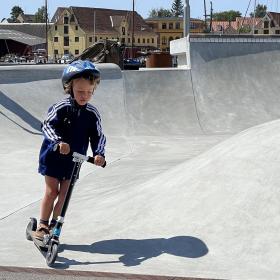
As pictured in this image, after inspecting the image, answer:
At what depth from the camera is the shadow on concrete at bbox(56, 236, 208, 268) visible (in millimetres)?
4941

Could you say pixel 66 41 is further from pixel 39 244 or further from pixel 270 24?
pixel 39 244

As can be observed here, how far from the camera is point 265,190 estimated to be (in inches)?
214

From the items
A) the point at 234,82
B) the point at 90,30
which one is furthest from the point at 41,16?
the point at 234,82

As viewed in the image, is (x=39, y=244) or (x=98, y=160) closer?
(x=98, y=160)

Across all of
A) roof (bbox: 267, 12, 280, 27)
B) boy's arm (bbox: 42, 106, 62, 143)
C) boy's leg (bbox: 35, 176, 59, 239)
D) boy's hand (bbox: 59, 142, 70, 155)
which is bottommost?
boy's leg (bbox: 35, 176, 59, 239)

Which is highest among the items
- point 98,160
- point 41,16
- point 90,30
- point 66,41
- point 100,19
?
point 41,16

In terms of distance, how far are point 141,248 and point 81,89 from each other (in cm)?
139

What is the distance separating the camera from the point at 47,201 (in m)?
5.18

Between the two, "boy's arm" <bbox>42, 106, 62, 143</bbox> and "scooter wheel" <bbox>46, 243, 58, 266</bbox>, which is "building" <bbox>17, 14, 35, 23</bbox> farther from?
"scooter wheel" <bbox>46, 243, 58, 266</bbox>

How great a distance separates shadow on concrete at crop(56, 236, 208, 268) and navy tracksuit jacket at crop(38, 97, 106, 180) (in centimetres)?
66

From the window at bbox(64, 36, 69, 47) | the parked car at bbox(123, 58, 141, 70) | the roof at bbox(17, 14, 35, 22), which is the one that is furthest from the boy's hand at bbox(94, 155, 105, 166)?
the roof at bbox(17, 14, 35, 22)

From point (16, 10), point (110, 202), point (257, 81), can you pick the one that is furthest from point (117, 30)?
point (110, 202)

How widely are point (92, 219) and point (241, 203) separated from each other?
4.88 feet

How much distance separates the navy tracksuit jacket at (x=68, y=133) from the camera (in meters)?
4.98
